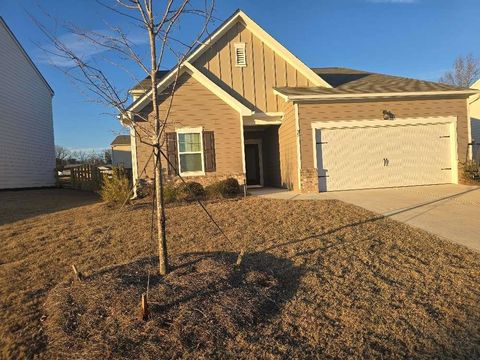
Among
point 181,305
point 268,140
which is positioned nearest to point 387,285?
point 181,305

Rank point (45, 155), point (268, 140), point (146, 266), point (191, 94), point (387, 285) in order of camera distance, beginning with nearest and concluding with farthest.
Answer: point (387, 285), point (146, 266), point (191, 94), point (268, 140), point (45, 155)

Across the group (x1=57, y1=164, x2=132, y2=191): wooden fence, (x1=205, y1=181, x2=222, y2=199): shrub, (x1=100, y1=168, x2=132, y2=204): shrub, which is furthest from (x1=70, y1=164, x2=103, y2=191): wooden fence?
(x1=205, y1=181, x2=222, y2=199): shrub

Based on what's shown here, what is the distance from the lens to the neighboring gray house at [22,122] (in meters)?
18.5

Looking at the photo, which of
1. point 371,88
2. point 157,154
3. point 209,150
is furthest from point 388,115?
point 157,154

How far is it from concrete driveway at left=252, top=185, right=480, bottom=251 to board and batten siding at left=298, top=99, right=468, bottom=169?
5.46ft

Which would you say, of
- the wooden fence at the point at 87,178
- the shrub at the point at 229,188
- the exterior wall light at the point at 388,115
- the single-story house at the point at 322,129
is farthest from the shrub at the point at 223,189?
the wooden fence at the point at 87,178

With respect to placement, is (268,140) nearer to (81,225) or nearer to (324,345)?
(81,225)

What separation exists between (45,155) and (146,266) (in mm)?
20775

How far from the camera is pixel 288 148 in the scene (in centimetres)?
1422

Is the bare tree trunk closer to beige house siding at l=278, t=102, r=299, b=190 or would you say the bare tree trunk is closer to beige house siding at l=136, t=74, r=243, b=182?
beige house siding at l=136, t=74, r=243, b=182

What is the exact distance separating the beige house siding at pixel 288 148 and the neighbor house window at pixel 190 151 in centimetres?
311

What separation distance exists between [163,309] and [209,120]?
1050 cm

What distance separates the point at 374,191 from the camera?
12688 millimetres

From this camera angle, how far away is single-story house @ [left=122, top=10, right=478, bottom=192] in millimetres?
13195
